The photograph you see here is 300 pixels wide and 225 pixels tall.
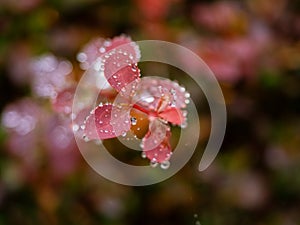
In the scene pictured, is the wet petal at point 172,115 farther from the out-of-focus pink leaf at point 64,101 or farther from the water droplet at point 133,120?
the out-of-focus pink leaf at point 64,101

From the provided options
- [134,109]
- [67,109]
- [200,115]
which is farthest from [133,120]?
[200,115]

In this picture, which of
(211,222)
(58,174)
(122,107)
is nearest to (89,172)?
(58,174)

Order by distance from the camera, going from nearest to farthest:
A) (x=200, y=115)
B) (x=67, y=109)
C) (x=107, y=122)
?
(x=107, y=122), (x=67, y=109), (x=200, y=115)

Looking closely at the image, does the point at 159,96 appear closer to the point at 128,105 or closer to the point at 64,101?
the point at 128,105

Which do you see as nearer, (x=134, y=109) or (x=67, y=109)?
(x=134, y=109)

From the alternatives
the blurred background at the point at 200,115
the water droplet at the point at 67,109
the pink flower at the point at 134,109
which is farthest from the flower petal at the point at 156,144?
the blurred background at the point at 200,115

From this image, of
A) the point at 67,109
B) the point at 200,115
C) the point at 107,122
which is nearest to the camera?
the point at 107,122

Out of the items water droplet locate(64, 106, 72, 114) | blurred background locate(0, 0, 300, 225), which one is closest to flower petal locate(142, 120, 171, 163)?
water droplet locate(64, 106, 72, 114)
